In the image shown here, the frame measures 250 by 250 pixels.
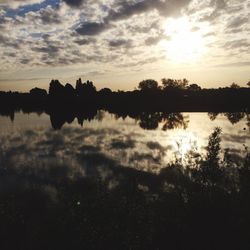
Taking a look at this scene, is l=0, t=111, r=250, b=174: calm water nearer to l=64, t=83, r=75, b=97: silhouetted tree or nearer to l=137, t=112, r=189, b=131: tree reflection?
l=137, t=112, r=189, b=131: tree reflection

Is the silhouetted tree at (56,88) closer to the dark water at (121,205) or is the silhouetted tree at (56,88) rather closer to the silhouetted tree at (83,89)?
the silhouetted tree at (83,89)

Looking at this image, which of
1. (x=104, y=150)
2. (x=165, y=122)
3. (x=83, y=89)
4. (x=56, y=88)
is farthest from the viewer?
(x=83, y=89)

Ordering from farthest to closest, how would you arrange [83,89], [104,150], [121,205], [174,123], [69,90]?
[83,89] < [69,90] < [174,123] < [104,150] < [121,205]

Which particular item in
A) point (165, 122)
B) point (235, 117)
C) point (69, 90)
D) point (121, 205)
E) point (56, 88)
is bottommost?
point (165, 122)

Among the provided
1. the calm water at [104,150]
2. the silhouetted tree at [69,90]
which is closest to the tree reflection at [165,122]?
the calm water at [104,150]

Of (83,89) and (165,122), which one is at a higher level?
(83,89)

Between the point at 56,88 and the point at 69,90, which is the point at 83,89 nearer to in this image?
the point at 69,90

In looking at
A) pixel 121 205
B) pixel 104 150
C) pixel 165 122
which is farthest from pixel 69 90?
pixel 121 205

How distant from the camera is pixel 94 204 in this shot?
1534 cm

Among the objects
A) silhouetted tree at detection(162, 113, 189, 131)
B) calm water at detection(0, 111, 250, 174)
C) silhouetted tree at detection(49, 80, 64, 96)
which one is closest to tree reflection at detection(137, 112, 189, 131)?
silhouetted tree at detection(162, 113, 189, 131)

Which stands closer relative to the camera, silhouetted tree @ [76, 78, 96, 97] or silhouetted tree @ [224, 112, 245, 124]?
silhouetted tree @ [224, 112, 245, 124]

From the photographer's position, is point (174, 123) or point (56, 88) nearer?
point (174, 123)

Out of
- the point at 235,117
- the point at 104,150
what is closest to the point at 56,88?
the point at 235,117

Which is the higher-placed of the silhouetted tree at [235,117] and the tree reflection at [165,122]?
the silhouetted tree at [235,117]
